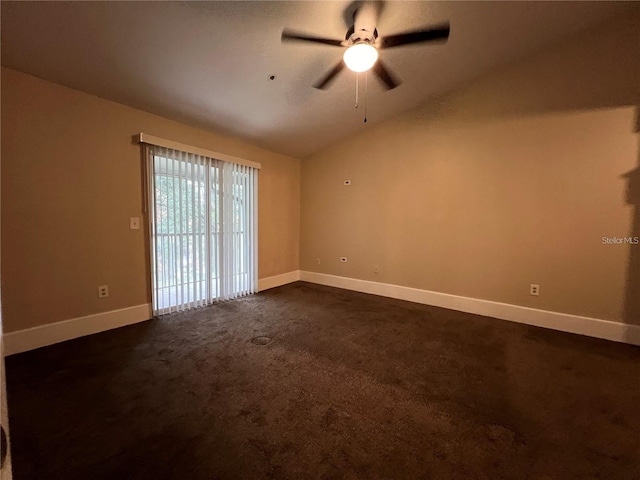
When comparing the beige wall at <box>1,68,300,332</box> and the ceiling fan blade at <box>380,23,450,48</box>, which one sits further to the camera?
the beige wall at <box>1,68,300,332</box>

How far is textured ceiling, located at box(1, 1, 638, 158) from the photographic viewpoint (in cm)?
198

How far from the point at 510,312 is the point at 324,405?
2738mm

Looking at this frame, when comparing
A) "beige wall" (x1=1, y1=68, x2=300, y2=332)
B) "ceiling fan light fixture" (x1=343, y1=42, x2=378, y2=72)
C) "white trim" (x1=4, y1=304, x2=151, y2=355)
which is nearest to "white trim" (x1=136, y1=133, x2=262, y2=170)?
"beige wall" (x1=1, y1=68, x2=300, y2=332)

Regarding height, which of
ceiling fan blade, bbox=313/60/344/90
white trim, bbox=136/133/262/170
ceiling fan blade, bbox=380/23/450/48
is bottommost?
white trim, bbox=136/133/262/170

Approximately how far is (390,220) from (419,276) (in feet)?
3.04

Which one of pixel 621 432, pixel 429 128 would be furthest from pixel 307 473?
pixel 429 128

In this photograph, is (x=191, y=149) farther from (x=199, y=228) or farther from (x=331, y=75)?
(x=331, y=75)

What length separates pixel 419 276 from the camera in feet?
13.0

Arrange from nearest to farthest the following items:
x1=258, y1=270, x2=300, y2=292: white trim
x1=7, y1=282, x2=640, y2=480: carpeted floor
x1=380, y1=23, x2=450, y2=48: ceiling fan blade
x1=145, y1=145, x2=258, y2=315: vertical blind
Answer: x1=7, y1=282, x2=640, y2=480: carpeted floor, x1=380, y1=23, x2=450, y2=48: ceiling fan blade, x1=145, y1=145, x2=258, y2=315: vertical blind, x1=258, y1=270, x2=300, y2=292: white trim

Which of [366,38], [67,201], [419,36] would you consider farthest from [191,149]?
[419,36]

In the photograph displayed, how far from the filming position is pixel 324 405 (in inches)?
70.1

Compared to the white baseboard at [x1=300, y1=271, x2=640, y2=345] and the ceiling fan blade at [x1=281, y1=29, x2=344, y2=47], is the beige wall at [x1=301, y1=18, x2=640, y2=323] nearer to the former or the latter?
the white baseboard at [x1=300, y1=271, x2=640, y2=345]

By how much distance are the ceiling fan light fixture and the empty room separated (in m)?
0.02

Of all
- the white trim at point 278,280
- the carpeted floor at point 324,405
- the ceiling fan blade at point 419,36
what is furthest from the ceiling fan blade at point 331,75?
the white trim at point 278,280
